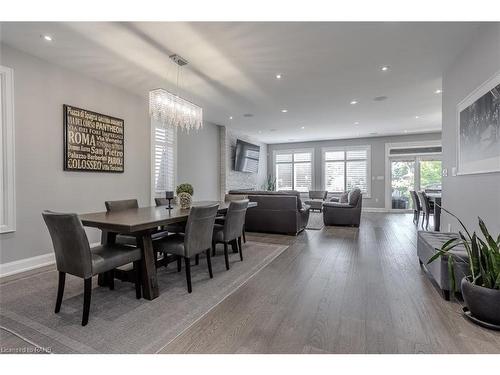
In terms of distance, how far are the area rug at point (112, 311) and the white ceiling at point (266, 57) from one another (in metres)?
2.71

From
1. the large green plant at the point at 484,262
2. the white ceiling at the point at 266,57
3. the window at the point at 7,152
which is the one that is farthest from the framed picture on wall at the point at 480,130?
the window at the point at 7,152

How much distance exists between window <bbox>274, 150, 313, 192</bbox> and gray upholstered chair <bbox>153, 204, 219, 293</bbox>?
27.1ft

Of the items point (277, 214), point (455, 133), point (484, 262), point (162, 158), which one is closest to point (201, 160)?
point (162, 158)

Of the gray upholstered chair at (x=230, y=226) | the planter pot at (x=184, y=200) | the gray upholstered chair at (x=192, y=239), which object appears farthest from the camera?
the planter pot at (x=184, y=200)

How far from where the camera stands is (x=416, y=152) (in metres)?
8.74

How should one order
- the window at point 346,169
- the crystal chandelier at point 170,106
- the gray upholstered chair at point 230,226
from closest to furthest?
the gray upholstered chair at point 230,226
the crystal chandelier at point 170,106
the window at point 346,169

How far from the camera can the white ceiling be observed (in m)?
2.70

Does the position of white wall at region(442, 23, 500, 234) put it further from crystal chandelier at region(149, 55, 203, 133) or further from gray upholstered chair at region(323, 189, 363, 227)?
crystal chandelier at region(149, 55, 203, 133)

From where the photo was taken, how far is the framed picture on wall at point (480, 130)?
2.41m

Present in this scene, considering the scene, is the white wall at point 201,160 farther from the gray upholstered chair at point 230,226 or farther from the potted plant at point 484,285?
the potted plant at point 484,285

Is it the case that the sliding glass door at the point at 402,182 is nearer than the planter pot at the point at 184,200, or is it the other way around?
the planter pot at the point at 184,200

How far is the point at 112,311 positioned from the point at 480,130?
13.2 feet
